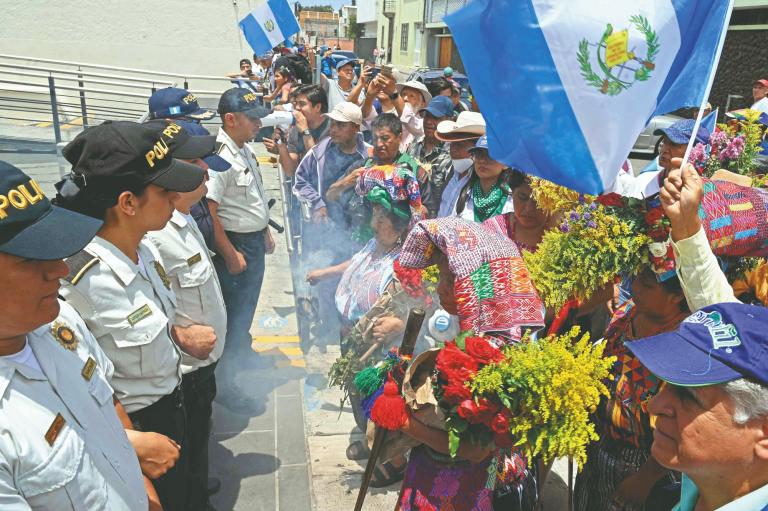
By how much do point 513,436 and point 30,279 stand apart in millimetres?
1605

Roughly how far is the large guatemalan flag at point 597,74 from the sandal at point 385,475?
2.19 metres

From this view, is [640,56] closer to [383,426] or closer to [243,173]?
[383,426]

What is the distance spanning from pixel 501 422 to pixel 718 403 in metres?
0.72

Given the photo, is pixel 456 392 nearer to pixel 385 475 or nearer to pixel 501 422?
pixel 501 422

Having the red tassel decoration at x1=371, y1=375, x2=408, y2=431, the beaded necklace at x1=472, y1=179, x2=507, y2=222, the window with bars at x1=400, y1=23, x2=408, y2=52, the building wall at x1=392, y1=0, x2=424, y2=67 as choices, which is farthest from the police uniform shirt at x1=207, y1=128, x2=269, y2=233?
the window with bars at x1=400, y1=23, x2=408, y2=52

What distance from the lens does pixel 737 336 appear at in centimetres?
138

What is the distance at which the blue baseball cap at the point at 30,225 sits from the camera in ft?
4.82

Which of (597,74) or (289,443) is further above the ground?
(597,74)

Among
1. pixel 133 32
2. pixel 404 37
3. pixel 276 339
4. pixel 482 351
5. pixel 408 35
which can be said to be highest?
pixel 482 351

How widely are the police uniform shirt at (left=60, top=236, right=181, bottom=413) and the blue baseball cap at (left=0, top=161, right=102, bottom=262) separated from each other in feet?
2.49

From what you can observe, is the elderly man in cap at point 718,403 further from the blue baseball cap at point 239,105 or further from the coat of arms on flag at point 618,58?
the blue baseball cap at point 239,105

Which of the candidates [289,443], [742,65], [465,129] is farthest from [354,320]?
[742,65]

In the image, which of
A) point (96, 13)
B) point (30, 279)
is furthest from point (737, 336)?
point (96, 13)

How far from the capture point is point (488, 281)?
7.14 ft
